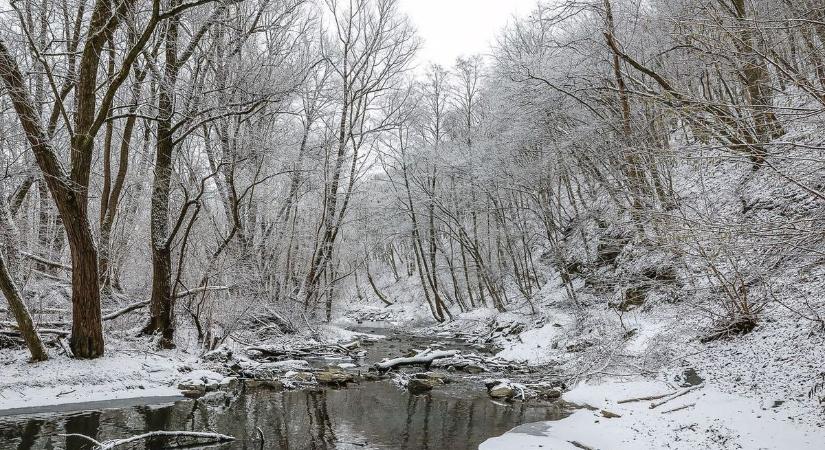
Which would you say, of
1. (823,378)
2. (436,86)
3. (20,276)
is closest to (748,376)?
(823,378)

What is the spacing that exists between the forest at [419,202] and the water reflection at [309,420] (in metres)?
0.07

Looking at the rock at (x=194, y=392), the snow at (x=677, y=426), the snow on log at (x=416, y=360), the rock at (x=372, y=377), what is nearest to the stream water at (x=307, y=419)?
the rock at (x=194, y=392)

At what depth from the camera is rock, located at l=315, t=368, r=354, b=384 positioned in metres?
11.6

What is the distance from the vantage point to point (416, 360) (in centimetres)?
1402

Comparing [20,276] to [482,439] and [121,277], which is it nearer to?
[121,277]

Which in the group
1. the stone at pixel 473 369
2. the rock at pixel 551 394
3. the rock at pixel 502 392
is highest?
the rock at pixel 502 392

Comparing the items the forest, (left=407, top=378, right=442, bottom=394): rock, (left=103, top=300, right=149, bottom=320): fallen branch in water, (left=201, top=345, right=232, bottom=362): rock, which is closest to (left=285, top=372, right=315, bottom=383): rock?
the forest

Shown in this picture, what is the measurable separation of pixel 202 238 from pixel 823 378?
48.2 feet

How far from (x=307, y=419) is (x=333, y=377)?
301 centimetres

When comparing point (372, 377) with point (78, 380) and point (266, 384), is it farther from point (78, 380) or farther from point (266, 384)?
point (78, 380)

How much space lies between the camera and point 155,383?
10102 millimetres

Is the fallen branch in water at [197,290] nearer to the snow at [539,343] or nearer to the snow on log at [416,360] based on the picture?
the snow on log at [416,360]

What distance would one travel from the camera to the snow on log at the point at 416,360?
529 inches

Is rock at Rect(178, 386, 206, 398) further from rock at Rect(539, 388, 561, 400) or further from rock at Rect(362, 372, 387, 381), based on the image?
rock at Rect(539, 388, 561, 400)
